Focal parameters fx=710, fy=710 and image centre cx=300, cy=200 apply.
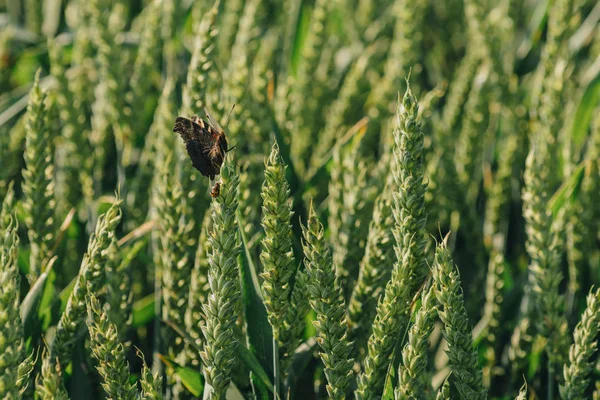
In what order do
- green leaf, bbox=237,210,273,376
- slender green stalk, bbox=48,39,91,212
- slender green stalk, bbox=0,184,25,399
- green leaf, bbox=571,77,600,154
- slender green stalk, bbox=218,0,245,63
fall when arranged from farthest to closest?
slender green stalk, bbox=218,0,245,63
green leaf, bbox=571,77,600,154
slender green stalk, bbox=48,39,91,212
green leaf, bbox=237,210,273,376
slender green stalk, bbox=0,184,25,399

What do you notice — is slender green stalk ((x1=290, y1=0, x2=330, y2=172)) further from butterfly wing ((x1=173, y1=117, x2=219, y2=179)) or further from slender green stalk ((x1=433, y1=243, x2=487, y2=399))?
slender green stalk ((x1=433, y1=243, x2=487, y2=399))

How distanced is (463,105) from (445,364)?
80 cm

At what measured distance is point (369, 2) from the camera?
216cm

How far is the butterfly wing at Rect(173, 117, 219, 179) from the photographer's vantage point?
0.96 metres

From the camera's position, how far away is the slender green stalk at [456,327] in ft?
2.86

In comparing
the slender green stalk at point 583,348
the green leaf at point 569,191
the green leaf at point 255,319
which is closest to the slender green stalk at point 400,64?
the green leaf at point 569,191

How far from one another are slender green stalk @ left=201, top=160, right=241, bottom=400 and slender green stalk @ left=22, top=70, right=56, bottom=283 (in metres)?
0.42

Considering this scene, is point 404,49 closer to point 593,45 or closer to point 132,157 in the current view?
point 132,157

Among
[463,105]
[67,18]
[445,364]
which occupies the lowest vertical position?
[445,364]

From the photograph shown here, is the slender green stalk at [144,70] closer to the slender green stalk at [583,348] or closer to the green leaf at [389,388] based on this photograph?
the green leaf at [389,388]

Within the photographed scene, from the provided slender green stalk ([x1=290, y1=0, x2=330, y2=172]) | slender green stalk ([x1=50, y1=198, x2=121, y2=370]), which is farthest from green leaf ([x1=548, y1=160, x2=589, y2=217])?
slender green stalk ([x1=50, y1=198, x2=121, y2=370])

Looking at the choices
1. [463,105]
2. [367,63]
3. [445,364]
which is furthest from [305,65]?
[445,364]

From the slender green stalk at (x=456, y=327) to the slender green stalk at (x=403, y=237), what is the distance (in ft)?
0.13

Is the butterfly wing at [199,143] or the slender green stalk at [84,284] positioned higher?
the butterfly wing at [199,143]
